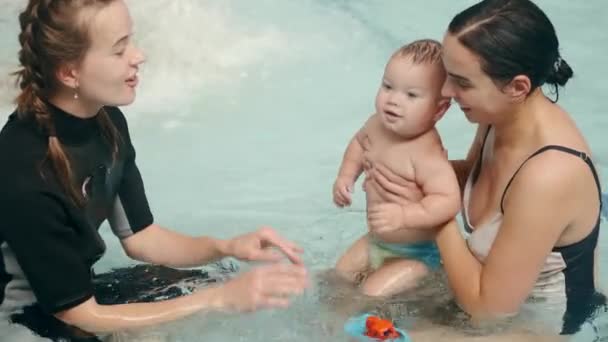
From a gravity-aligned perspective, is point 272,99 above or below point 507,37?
below

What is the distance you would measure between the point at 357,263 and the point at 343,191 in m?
0.24

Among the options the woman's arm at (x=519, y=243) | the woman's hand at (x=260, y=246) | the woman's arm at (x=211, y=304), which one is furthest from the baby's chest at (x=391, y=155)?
the woman's arm at (x=211, y=304)

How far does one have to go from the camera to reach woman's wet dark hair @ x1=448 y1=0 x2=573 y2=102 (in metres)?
2.22

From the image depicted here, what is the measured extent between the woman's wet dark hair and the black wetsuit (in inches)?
40.9

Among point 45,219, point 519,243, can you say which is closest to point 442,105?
point 519,243

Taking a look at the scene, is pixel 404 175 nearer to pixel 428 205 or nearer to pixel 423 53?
pixel 428 205

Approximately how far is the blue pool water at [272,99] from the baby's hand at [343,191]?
1.15 ft

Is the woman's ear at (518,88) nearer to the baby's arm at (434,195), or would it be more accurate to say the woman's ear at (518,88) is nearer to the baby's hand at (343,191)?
the baby's arm at (434,195)

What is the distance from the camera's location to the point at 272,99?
514 centimetres

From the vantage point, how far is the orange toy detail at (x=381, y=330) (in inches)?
94.1

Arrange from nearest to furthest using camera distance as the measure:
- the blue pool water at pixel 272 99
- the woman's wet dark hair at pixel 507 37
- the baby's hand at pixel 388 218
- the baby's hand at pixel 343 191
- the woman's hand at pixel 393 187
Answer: the woman's wet dark hair at pixel 507 37 → the baby's hand at pixel 388 218 → the woman's hand at pixel 393 187 → the baby's hand at pixel 343 191 → the blue pool water at pixel 272 99

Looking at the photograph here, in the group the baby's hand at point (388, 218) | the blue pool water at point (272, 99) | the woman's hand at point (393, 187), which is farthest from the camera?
the blue pool water at point (272, 99)

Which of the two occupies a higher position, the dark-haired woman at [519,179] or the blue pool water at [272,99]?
the dark-haired woman at [519,179]

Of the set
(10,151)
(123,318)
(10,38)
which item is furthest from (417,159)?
(10,38)
